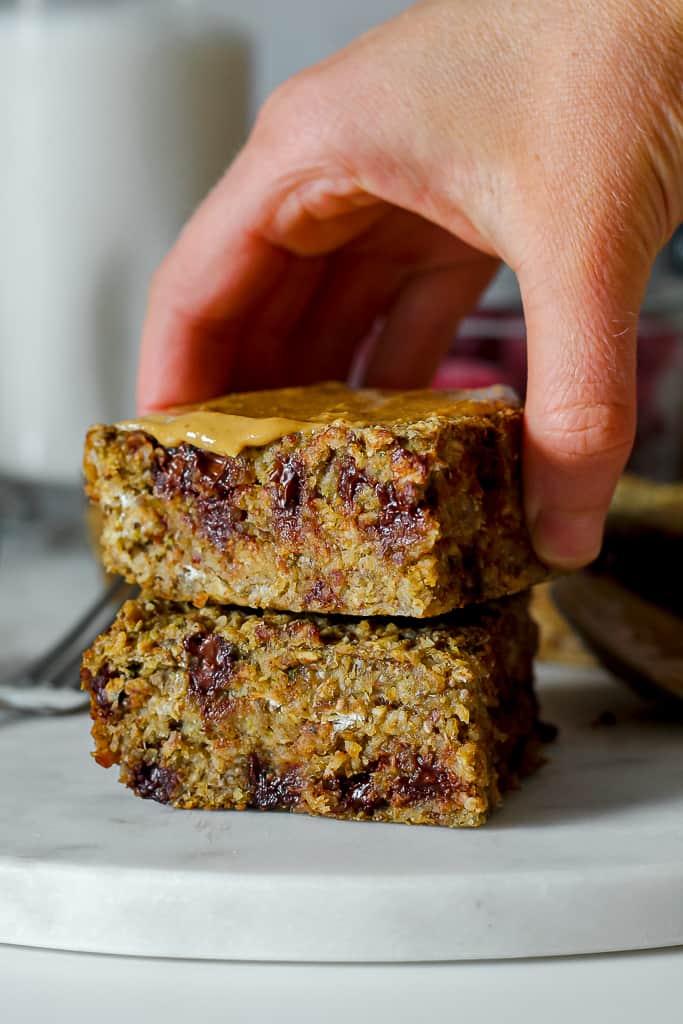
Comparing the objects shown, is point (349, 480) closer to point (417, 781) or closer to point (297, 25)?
point (417, 781)

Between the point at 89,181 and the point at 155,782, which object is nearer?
the point at 155,782

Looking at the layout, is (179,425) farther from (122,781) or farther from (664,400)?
(664,400)

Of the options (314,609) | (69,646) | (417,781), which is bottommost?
(69,646)

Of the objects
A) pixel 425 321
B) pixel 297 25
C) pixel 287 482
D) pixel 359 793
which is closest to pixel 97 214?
pixel 425 321

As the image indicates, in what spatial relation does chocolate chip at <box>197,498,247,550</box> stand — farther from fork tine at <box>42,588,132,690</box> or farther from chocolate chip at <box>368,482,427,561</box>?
fork tine at <box>42,588,132,690</box>

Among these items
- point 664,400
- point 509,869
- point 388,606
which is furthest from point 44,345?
Answer: point 509,869

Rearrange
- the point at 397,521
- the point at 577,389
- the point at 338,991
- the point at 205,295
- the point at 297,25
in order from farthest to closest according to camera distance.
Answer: the point at 297,25
the point at 205,295
the point at 577,389
the point at 397,521
the point at 338,991

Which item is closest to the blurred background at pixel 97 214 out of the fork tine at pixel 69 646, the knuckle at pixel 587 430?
the fork tine at pixel 69 646
